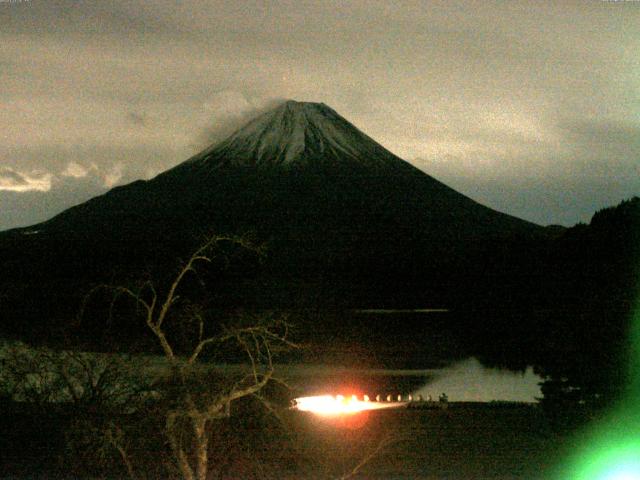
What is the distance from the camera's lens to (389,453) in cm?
1123

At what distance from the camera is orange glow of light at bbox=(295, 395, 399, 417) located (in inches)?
524

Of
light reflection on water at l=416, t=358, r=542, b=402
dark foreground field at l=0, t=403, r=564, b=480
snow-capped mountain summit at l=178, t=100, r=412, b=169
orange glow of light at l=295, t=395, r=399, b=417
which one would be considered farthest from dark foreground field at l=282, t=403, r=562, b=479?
snow-capped mountain summit at l=178, t=100, r=412, b=169

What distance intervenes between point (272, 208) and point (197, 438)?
326 feet

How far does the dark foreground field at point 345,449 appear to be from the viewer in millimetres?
9805

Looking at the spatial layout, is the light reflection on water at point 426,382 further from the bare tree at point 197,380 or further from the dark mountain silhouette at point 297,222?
the dark mountain silhouette at point 297,222

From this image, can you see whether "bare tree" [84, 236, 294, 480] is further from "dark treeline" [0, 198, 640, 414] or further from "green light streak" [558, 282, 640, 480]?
"green light streak" [558, 282, 640, 480]

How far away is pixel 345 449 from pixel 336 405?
2.88 metres

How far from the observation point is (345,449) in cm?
1112

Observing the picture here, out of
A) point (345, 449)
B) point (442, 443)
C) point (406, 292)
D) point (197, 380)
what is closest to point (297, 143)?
point (406, 292)

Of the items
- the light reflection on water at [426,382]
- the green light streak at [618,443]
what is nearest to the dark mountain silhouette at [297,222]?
the light reflection on water at [426,382]

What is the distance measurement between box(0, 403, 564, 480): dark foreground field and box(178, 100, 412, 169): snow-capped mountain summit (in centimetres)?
9930

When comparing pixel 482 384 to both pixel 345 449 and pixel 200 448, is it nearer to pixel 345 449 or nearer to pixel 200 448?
pixel 345 449

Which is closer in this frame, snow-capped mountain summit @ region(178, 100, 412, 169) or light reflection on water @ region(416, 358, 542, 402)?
light reflection on water @ region(416, 358, 542, 402)

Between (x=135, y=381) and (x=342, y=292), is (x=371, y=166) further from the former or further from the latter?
(x=135, y=381)
